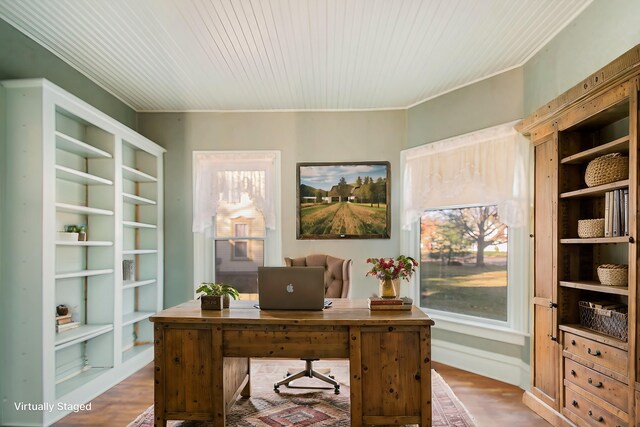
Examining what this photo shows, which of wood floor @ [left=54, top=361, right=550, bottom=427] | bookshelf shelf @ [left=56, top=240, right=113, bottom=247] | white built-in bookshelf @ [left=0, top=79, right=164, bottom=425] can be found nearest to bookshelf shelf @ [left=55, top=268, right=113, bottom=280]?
white built-in bookshelf @ [left=0, top=79, right=164, bottom=425]

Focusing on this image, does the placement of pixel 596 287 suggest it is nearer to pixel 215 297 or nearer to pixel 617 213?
pixel 617 213

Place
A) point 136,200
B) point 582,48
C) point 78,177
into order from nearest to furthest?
point 582,48 < point 78,177 < point 136,200

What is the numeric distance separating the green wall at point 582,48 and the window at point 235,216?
2724 millimetres

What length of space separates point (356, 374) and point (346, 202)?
2.63 m

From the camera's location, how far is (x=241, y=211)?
5.13 meters

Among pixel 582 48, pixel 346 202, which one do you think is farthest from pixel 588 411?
pixel 346 202

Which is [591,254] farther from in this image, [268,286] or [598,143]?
[268,286]

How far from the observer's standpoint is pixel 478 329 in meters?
4.18

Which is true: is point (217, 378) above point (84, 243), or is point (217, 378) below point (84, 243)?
below

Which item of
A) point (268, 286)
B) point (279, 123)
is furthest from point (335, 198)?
point (268, 286)

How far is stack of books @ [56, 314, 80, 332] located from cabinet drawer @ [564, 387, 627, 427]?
146 inches

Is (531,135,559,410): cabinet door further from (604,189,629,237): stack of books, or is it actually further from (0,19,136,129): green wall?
(0,19,136,129): green wall

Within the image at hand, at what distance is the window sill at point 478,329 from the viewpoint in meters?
3.86

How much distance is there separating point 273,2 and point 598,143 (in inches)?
89.9
